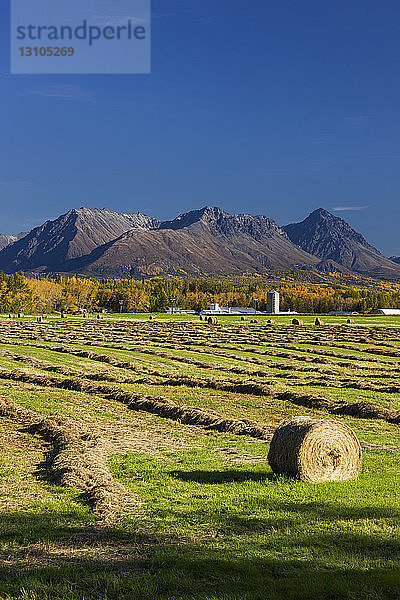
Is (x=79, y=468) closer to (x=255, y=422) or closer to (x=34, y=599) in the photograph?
(x=34, y=599)

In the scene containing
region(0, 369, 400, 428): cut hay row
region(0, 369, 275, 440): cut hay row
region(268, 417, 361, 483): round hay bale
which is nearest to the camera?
region(268, 417, 361, 483): round hay bale

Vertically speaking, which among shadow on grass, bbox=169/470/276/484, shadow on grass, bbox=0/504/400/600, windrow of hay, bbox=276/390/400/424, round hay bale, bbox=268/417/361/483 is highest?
round hay bale, bbox=268/417/361/483

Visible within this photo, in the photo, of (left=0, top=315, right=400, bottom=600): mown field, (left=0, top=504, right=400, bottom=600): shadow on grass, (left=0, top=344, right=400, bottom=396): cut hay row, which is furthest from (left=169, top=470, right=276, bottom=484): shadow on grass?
(left=0, top=344, right=400, bottom=396): cut hay row

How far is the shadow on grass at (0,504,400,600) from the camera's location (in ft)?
25.6

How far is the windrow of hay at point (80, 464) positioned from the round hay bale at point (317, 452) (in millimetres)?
3747

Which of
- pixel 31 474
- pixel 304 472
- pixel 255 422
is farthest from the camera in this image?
pixel 255 422

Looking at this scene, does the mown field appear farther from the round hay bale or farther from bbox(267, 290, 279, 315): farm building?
bbox(267, 290, 279, 315): farm building

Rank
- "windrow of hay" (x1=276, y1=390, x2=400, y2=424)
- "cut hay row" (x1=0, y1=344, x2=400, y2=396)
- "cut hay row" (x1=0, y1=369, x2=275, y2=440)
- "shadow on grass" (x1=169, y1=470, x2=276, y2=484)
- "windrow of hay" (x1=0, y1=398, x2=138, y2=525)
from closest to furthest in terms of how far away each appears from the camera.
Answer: "windrow of hay" (x1=0, y1=398, x2=138, y2=525), "shadow on grass" (x1=169, y1=470, x2=276, y2=484), "cut hay row" (x1=0, y1=369, x2=275, y2=440), "windrow of hay" (x1=276, y1=390, x2=400, y2=424), "cut hay row" (x1=0, y1=344, x2=400, y2=396)

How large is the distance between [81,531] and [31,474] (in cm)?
448

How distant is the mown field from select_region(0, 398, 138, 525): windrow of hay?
55 millimetres

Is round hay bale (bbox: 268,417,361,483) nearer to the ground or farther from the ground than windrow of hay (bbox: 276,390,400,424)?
Result: farther from the ground

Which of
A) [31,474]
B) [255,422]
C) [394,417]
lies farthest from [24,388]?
[394,417]

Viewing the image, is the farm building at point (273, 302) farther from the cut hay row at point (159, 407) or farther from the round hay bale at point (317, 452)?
the round hay bale at point (317, 452)

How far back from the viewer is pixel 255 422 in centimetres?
2120
